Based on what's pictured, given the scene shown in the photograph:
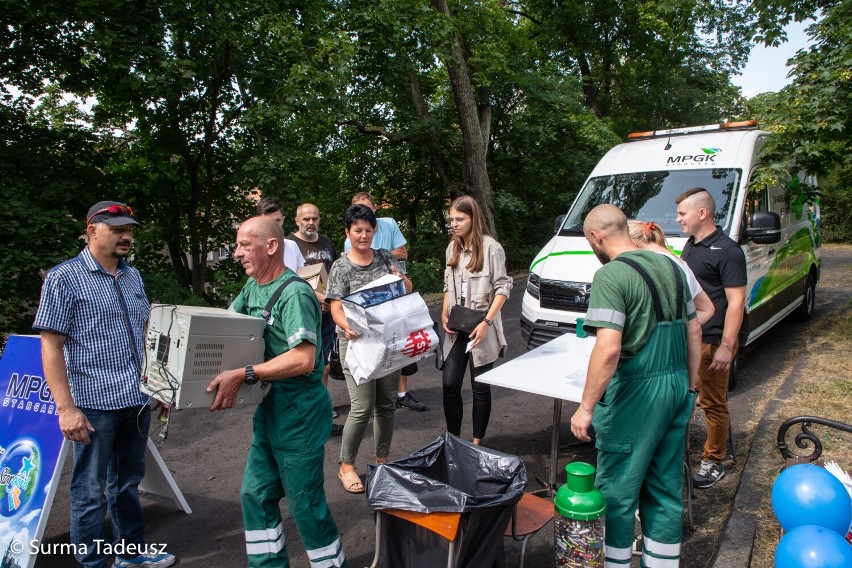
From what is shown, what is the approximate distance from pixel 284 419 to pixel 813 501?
100 inches

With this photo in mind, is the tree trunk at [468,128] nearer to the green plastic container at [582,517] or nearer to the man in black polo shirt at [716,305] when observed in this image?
the man in black polo shirt at [716,305]

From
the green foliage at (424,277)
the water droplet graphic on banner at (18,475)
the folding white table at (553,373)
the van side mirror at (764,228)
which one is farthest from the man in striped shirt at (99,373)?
the green foliage at (424,277)

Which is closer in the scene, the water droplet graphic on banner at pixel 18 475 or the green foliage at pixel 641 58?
the water droplet graphic on banner at pixel 18 475

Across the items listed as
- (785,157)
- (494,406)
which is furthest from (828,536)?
(785,157)

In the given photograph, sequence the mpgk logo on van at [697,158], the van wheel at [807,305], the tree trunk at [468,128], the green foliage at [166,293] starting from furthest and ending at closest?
the tree trunk at [468,128] < the green foliage at [166,293] < the van wheel at [807,305] < the mpgk logo on van at [697,158]

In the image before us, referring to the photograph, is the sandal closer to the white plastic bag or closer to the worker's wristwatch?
the white plastic bag

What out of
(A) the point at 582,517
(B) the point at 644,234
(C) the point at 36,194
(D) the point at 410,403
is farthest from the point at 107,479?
(C) the point at 36,194

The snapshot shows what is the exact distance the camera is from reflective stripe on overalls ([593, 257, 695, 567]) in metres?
2.70

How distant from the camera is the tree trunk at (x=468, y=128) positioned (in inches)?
515

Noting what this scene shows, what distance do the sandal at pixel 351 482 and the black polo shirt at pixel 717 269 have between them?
2583 millimetres

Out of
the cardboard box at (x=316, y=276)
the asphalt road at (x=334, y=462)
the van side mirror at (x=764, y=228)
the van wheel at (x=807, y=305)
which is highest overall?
the van side mirror at (x=764, y=228)

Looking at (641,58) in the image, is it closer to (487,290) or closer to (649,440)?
(487,290)

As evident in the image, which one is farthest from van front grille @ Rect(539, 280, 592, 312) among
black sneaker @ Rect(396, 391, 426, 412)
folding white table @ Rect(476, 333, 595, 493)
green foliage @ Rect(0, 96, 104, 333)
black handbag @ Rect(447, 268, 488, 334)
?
green foliage @ Rect(0, 96, 104, 333)

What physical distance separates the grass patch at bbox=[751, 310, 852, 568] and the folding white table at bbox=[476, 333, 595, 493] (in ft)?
4.21
